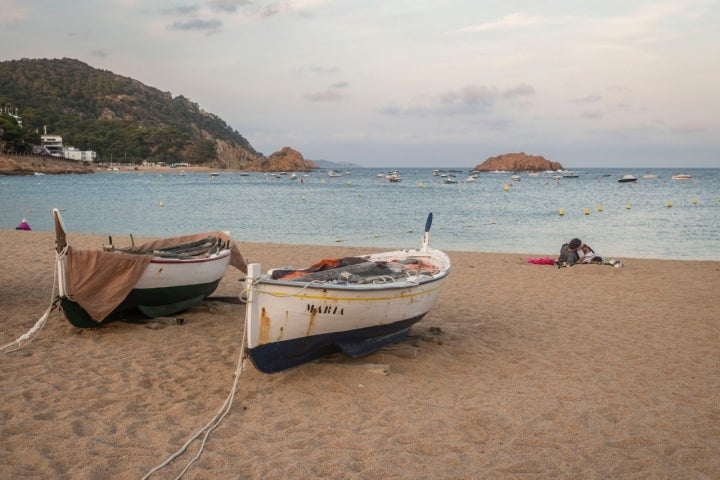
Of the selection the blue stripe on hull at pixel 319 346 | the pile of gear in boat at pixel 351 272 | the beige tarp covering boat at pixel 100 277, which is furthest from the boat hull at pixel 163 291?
the blue stripe on hull at pixel 319 346

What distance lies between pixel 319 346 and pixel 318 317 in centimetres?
51

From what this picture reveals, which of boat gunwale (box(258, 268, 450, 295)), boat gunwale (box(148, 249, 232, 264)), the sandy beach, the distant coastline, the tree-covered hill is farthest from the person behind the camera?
the tree-covered hill

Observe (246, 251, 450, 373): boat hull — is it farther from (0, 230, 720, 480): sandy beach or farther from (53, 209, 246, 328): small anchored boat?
(53, 209, 246, 328): small anchored boat

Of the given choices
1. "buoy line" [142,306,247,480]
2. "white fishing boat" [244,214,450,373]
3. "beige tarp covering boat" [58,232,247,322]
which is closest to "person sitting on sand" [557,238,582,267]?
"white fishing boat" [244,214,450,373]

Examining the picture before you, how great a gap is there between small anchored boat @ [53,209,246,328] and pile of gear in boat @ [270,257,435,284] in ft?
7.55

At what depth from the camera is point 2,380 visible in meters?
6.73

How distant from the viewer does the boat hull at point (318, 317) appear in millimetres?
6293

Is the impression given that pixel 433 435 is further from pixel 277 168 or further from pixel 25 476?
pixel 277 168

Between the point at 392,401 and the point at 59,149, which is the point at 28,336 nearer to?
the point at 392,401

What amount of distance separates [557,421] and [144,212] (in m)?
36.2

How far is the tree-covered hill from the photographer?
151 m

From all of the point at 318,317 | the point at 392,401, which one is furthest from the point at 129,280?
the point at 392,401

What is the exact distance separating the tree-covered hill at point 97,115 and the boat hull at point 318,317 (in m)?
147

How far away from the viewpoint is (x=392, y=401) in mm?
6438
